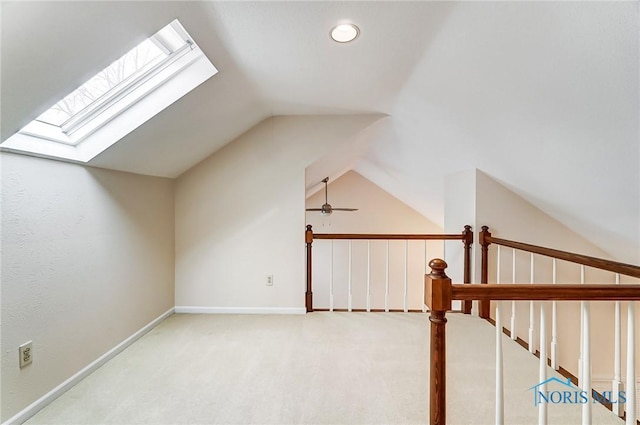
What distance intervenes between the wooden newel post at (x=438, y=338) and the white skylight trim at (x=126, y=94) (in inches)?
73.2

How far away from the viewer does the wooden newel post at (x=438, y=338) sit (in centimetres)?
129

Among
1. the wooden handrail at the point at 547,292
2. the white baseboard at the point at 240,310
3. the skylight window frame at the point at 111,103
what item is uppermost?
the skylight window frame at the point at 111,103

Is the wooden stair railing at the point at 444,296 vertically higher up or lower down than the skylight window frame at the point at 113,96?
lower down

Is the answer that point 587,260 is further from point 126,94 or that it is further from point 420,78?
point 126,94

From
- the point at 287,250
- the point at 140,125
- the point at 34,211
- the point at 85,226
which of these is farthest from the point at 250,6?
the point at 287,250

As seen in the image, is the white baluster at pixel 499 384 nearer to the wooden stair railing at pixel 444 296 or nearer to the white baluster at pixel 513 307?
the wooden stair railing at pixel 444 296

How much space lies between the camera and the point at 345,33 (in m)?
1.74

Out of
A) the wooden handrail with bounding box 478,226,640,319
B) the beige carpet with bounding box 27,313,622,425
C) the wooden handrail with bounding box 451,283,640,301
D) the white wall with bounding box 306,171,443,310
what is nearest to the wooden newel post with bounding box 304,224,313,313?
the beige carpet with bounding box 27,313,622,425

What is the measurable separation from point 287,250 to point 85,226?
1.77 m

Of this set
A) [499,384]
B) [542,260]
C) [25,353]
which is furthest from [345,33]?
[542,260]

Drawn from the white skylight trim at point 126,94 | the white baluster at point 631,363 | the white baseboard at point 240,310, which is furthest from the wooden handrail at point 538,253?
the white skylight trim at point 126,94

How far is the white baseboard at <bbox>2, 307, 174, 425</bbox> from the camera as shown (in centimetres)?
169

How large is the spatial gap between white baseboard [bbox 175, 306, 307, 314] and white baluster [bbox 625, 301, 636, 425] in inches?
99.3

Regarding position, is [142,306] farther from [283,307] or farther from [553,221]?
[553,221]
